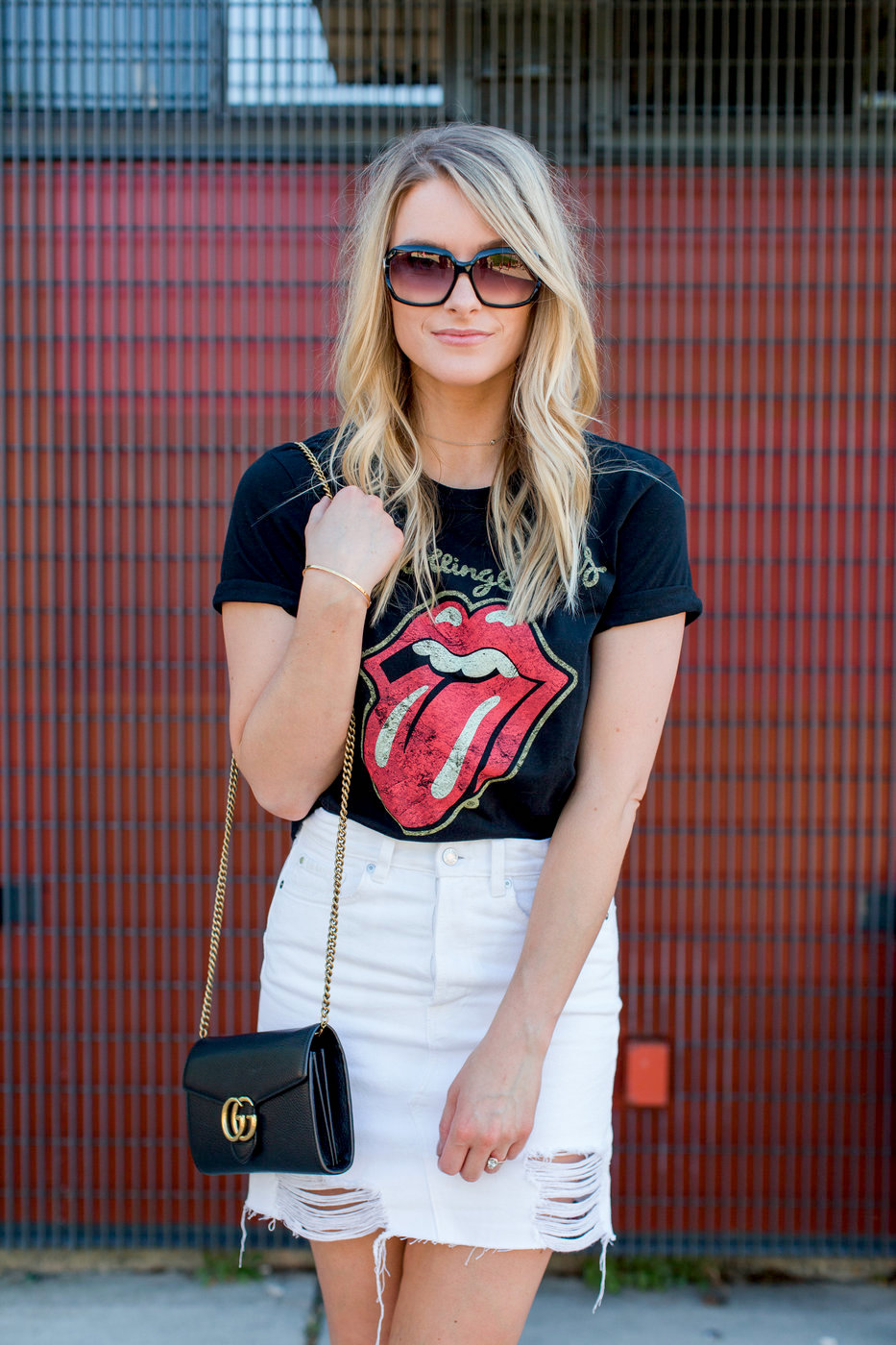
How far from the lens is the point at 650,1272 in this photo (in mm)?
2988

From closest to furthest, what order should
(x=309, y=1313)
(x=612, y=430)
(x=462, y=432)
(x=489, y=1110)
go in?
(x=489, y=1110) → (x=462, y=432) → (x=309, y=1313) → (x=612, y=430)

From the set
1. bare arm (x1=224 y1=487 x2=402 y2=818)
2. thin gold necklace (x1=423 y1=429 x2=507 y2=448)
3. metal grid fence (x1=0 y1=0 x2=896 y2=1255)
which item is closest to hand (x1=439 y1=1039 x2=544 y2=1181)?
bare arm (x1=224 y1=487 x2=402 y2=818)

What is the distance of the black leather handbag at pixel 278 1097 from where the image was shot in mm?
1336

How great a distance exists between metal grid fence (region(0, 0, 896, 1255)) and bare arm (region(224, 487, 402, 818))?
1644 mm

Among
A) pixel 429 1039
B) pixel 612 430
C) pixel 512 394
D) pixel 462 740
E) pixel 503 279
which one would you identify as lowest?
pixel 429 1039

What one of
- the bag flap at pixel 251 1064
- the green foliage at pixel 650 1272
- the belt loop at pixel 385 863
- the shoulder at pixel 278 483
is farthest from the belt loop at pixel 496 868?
the green foliage at pixel 650 1272

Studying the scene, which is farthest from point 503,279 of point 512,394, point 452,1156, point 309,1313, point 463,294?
point 309,1313

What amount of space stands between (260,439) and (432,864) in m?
1.91

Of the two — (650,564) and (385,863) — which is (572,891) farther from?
(650,564)

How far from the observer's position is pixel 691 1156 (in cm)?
303

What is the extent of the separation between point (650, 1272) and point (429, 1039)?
6.70 feet

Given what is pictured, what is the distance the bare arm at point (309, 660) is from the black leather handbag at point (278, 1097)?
62mm

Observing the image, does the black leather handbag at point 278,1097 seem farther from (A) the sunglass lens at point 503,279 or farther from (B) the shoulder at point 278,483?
(A) the sunglass lens at point 503,279

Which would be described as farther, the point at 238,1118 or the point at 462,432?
the point at 462,432
